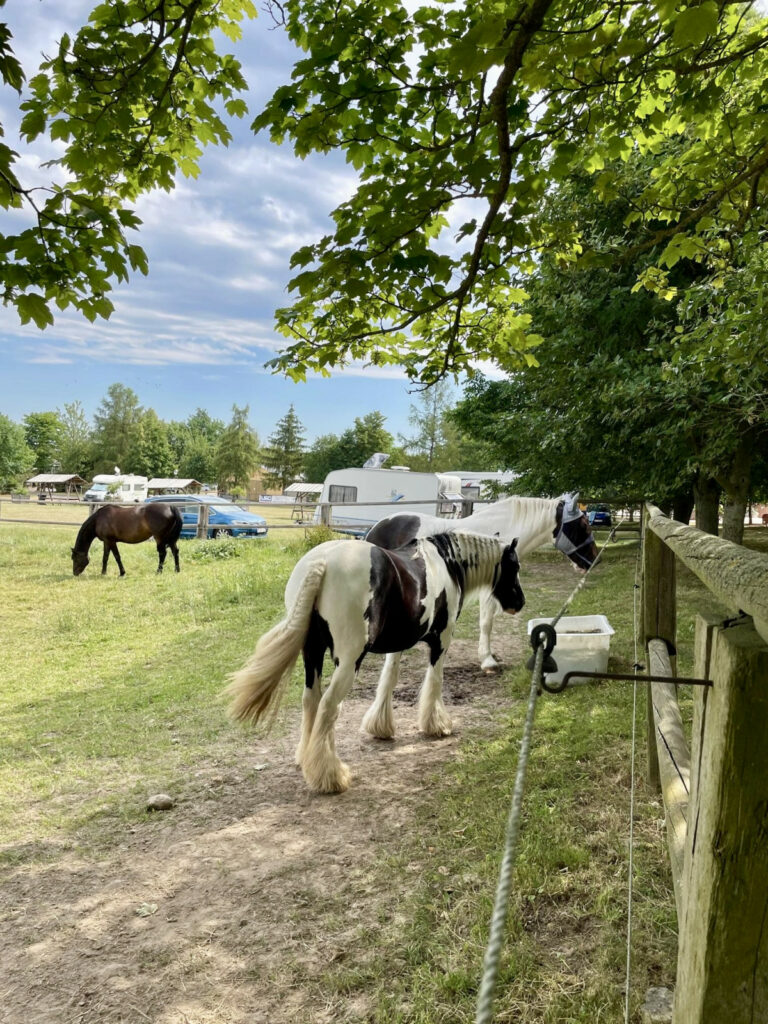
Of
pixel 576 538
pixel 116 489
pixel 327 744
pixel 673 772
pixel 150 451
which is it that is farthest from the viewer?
pixel 150 451

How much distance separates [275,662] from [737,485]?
7.16m

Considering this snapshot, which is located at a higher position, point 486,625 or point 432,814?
point 486,625

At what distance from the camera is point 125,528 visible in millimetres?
10328

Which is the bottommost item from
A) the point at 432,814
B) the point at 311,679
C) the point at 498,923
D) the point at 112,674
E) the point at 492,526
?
the point at 112,674

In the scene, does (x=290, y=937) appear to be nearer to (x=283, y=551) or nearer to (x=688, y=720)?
(x=688, y=720)

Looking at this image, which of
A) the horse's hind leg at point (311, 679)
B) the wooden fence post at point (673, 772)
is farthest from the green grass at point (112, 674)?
the wooden fence post at point (673, 772)

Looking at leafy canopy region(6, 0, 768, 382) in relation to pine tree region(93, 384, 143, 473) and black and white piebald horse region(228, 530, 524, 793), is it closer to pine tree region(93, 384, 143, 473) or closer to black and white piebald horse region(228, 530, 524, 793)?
black and white piebald horse region(228, 530, 524, 793)

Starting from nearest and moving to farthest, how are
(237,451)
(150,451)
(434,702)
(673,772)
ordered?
(673,772) < (434,702) < (237,451) < (150,451)

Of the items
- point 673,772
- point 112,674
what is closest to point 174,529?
point 112,674

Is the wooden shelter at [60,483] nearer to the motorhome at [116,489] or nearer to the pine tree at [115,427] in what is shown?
the pine tree at [115,427]

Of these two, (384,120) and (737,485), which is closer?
(384,120)

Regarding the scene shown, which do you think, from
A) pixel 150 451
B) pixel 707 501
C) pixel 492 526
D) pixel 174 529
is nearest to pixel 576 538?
pixel 492 526

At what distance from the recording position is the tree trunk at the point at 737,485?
7.59 metres

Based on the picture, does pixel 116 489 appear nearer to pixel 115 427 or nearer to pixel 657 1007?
pixel 115 427
